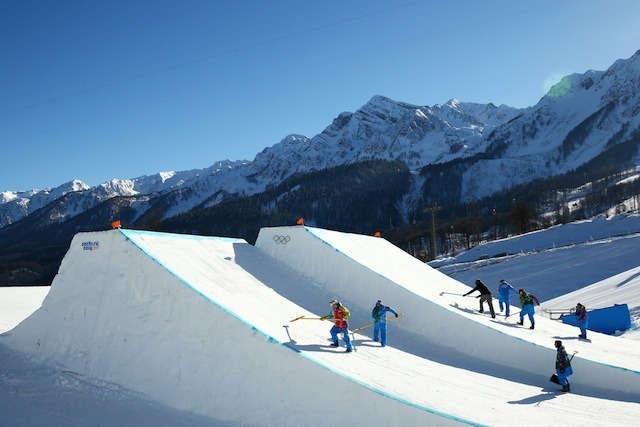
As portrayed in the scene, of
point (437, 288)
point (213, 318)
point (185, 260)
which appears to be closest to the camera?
point (213, 318)

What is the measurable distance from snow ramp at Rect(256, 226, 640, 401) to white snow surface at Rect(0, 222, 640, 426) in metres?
0.04

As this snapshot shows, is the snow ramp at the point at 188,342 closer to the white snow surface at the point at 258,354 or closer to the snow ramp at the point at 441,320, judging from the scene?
the white snow surface at the point at 258,354

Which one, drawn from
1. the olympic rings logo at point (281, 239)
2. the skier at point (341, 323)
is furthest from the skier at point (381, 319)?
the olympic rings logo at point (281, 239)

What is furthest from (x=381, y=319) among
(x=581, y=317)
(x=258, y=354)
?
(x=581, y=317)

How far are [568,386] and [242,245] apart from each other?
1057 centimetres

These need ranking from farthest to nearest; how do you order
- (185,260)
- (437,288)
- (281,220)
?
(281,220) → (437,288) → (185,260)

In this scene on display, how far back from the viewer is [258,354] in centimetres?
860

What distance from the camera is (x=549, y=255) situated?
39.6 meters

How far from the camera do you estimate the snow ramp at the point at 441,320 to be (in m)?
11.8

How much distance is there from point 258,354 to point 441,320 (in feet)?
20.3

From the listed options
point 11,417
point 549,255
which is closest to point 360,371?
point 11,417

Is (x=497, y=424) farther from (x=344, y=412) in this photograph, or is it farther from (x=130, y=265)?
(x=130, y=265)

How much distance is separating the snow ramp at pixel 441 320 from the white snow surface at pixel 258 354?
44 millimetres

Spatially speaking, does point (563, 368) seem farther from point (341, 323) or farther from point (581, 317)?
point (341, 323)
